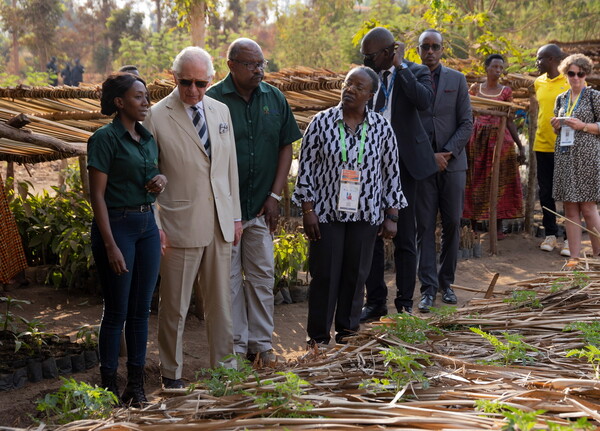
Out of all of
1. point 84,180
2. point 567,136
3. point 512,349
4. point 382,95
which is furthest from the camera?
point 84,180

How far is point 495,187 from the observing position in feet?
27.8

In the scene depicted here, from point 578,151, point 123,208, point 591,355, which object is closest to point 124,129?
point 123,208

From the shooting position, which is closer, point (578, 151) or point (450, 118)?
point (450, 118)

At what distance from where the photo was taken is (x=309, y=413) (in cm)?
226

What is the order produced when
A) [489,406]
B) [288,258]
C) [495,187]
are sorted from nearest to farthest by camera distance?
[489,406], [288,258], [495,187]

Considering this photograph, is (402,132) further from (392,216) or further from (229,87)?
(229,87)

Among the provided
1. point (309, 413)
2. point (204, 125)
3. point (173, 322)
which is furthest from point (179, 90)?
point (309, 413)

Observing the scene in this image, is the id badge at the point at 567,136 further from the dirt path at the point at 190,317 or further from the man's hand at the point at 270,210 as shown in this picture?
the man's hand at the point at 270,210

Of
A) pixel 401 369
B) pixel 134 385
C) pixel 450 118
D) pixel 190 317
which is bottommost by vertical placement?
pixel 190 317

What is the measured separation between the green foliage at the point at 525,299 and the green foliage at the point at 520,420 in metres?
1.53

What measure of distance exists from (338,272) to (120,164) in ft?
5.09

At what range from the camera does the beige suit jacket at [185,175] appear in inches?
168

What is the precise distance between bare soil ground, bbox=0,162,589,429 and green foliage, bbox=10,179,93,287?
205mm

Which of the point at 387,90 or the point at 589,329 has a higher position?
the point at 387,90
